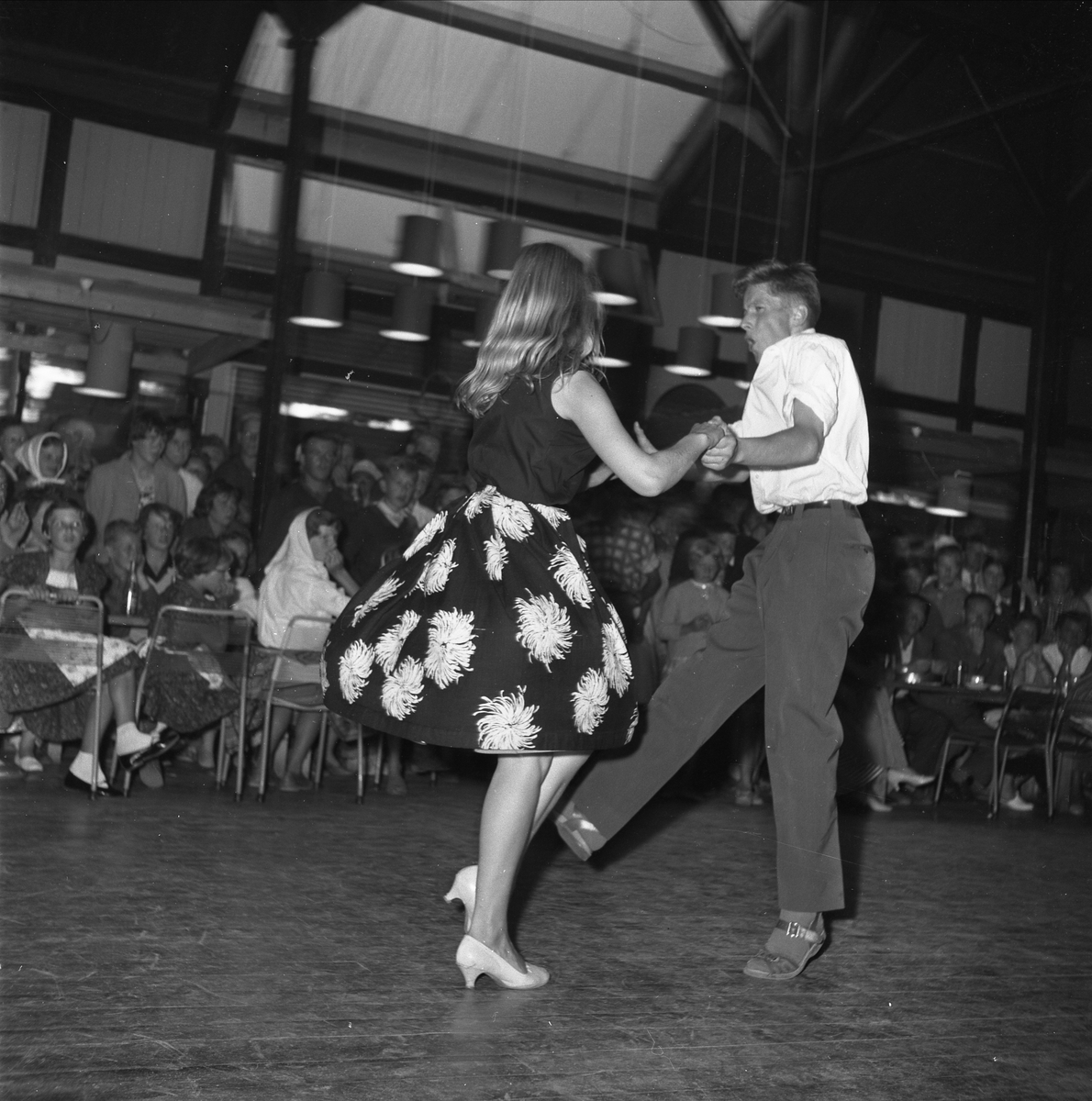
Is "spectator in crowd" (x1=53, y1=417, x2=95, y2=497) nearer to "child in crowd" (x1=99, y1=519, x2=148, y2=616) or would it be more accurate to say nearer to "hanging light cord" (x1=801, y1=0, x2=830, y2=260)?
"child in crowd" (x1=99, y1=519, x2=148, y2=616)

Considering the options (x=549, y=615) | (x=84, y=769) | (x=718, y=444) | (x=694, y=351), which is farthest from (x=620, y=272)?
(x=549, y=615)

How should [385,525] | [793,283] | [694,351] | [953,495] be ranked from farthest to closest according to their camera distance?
[694,351] < [953,495] < [385,525] < [793,283]

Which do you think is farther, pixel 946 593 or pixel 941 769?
pixel 946 593

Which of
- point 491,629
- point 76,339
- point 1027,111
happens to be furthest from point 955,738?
point 76,339

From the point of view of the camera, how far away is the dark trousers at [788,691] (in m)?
2.36

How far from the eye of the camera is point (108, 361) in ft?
25.3

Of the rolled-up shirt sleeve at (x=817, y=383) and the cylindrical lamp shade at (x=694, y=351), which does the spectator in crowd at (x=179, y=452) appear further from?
the cylindrical lamp shade at (x=694, y=351)

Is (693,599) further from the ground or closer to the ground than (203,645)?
further from the ground

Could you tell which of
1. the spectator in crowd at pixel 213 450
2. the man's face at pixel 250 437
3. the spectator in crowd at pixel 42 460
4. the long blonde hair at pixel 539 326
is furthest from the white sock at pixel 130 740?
the man's face at pixel 250 437

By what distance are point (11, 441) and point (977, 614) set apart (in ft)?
15.0

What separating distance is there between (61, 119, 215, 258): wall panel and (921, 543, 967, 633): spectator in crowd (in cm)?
485

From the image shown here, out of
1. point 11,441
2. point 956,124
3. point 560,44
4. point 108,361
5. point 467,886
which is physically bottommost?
point 467,886

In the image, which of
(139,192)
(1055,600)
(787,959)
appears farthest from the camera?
(139,192)

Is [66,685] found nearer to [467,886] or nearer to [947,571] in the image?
[467,886]
